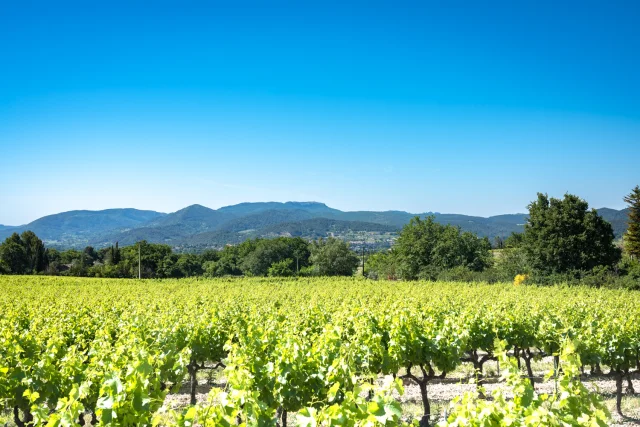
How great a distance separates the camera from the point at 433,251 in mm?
51594

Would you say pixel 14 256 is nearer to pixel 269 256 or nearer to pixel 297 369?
pixel 269 256

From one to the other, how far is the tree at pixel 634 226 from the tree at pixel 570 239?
6947mm

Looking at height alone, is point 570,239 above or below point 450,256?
above

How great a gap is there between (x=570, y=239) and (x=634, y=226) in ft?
41.5

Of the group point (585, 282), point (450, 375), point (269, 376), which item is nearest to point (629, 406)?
point (450, 375)

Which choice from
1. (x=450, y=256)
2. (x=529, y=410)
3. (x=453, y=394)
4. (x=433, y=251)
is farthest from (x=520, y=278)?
(x=529, y=410)

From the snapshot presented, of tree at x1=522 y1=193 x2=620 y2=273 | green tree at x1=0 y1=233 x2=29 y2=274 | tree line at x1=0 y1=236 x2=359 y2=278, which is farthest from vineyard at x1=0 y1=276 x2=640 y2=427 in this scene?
green tree at x1=0 y1=233 x2=29 y2=274

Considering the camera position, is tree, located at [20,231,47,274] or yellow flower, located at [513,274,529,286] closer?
yellow flower, located at [513,274,529,286]

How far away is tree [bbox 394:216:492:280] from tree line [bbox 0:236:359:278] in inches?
457

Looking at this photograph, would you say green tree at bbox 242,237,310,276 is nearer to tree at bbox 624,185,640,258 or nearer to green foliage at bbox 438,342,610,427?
tree at bbox 624,185,640,258

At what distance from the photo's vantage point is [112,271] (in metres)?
59.4

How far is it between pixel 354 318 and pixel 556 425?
6577 mm

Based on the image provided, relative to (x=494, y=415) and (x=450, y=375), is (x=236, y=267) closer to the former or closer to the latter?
(x=450, y=375)

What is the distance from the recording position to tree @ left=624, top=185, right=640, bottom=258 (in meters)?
42.0
